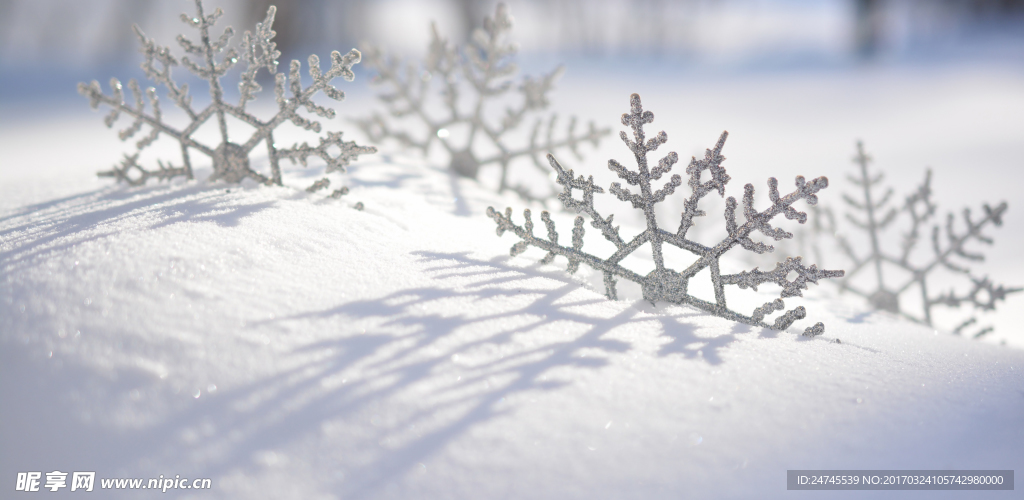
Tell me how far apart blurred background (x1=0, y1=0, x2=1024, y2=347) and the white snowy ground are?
120cm

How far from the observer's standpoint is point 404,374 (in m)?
0.87

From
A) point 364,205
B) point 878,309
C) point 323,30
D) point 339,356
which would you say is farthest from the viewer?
point 323,30

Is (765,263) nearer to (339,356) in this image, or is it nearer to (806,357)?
(806,357)

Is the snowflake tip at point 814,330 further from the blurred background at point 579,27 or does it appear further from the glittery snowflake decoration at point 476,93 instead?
the blurred background at point 579,27

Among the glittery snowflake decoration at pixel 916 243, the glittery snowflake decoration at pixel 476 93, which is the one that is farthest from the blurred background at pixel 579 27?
the glittery snowflake decoration at pixel 916 243

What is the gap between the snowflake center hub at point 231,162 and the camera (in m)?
1.55

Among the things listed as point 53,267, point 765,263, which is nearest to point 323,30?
point 765,263

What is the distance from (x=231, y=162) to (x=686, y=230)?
121 cm

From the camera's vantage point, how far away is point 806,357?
3.48 feet

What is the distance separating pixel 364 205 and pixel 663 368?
92 centimetres

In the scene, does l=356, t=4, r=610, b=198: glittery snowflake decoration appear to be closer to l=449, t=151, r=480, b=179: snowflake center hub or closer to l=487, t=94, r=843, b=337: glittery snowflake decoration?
l=449, t=151, r=480, b=179: snowflake center hub

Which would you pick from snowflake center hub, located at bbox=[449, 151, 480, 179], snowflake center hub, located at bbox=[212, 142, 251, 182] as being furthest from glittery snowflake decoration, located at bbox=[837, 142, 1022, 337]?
snowflake center hub, located at bbox=[212, 142, 251, 182]

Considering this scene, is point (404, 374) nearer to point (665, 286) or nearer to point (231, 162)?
point (665, 286)

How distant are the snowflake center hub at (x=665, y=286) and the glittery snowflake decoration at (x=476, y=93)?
35.6 inches
